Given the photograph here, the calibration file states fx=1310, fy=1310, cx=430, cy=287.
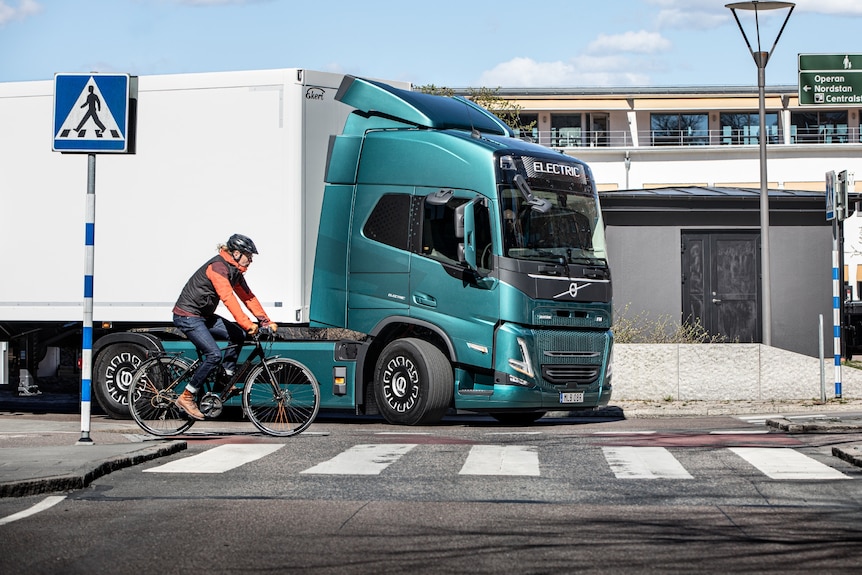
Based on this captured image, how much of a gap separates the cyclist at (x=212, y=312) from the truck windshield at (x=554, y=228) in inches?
115

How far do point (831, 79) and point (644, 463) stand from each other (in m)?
10.6

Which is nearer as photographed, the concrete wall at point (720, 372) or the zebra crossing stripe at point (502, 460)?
the zebra crossing stripe at point (502, 460)

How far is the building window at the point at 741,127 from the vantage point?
62844mm

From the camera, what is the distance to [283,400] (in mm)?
12734

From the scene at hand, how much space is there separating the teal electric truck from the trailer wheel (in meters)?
0.02

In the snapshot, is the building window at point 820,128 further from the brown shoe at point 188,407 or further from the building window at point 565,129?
the brown shoe at point 188,407

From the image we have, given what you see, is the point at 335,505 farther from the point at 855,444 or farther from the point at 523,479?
the point at 855,444

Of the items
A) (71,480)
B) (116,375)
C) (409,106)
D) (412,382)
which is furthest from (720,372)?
(71,480)

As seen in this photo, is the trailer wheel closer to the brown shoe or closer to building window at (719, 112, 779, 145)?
the brown shoe

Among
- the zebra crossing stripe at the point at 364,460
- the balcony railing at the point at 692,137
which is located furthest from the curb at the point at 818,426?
the balcony railing at the point at 692,137

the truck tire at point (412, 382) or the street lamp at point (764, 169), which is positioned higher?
the street lamp at point (764, 169)

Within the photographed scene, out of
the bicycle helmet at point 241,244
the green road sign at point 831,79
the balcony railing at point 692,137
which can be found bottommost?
the bicycle helmet at point 241,244

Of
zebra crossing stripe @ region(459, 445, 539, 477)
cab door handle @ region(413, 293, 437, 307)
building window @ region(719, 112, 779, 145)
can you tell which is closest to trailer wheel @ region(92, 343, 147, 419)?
cab door handle @ region(413, 293, 437, 307)

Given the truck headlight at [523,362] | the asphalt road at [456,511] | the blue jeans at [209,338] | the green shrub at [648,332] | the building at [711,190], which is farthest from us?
the building at [711,190]
